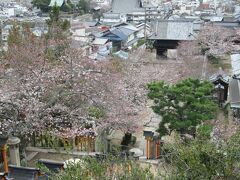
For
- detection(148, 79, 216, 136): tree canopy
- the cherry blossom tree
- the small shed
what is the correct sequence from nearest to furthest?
the cherry blossom tree
detection(148, 79, 216, 136): tree canopy
the small shed

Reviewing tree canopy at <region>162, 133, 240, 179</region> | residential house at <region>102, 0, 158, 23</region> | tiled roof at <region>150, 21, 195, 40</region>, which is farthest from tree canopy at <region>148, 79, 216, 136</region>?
residential house at <region>102, 0, 158, 23</region>

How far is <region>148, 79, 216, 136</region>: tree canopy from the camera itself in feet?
41.1

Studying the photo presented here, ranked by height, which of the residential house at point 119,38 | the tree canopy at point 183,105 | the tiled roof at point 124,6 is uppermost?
the tiled roof at point 124,6

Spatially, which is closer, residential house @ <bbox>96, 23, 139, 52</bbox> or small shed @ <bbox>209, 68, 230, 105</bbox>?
small shed @ <bbox>209, 68, 230, 105</bbox>

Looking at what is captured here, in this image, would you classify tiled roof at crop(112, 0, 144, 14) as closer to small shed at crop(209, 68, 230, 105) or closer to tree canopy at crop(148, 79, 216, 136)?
small shed at crop(209, 68, 230, 105)

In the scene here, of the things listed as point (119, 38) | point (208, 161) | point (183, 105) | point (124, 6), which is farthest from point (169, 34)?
point (124, 6)

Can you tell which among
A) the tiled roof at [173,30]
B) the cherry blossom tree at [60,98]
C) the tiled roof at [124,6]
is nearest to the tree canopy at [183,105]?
the cherry blossom tree at [60,98]

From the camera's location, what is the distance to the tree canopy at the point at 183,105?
41.1 ft

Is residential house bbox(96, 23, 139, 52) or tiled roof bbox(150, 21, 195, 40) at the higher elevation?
tiled roof bbox(150, 21, 195, 40)

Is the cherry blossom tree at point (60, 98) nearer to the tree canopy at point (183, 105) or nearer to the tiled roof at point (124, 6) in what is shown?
the tree canopy at point (183, 105)

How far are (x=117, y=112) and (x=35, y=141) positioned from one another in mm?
3403

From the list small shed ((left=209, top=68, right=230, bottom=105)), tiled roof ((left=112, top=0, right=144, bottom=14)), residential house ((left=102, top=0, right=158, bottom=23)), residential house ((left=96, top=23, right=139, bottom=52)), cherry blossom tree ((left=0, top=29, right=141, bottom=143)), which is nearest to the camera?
cherry blossom tree ((left=0, top=29, right=141, bottom=143))

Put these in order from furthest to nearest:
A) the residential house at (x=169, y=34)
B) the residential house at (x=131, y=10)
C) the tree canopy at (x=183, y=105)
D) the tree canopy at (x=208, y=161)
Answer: the residential house at (x=131, y=10) < the residential house at (x=169, y=34) < the tree canopy at (x=183, y=105) < the tree canopy at (x=208, y=161)

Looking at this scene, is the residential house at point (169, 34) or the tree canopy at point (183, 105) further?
the residential house at point (169, 34)
